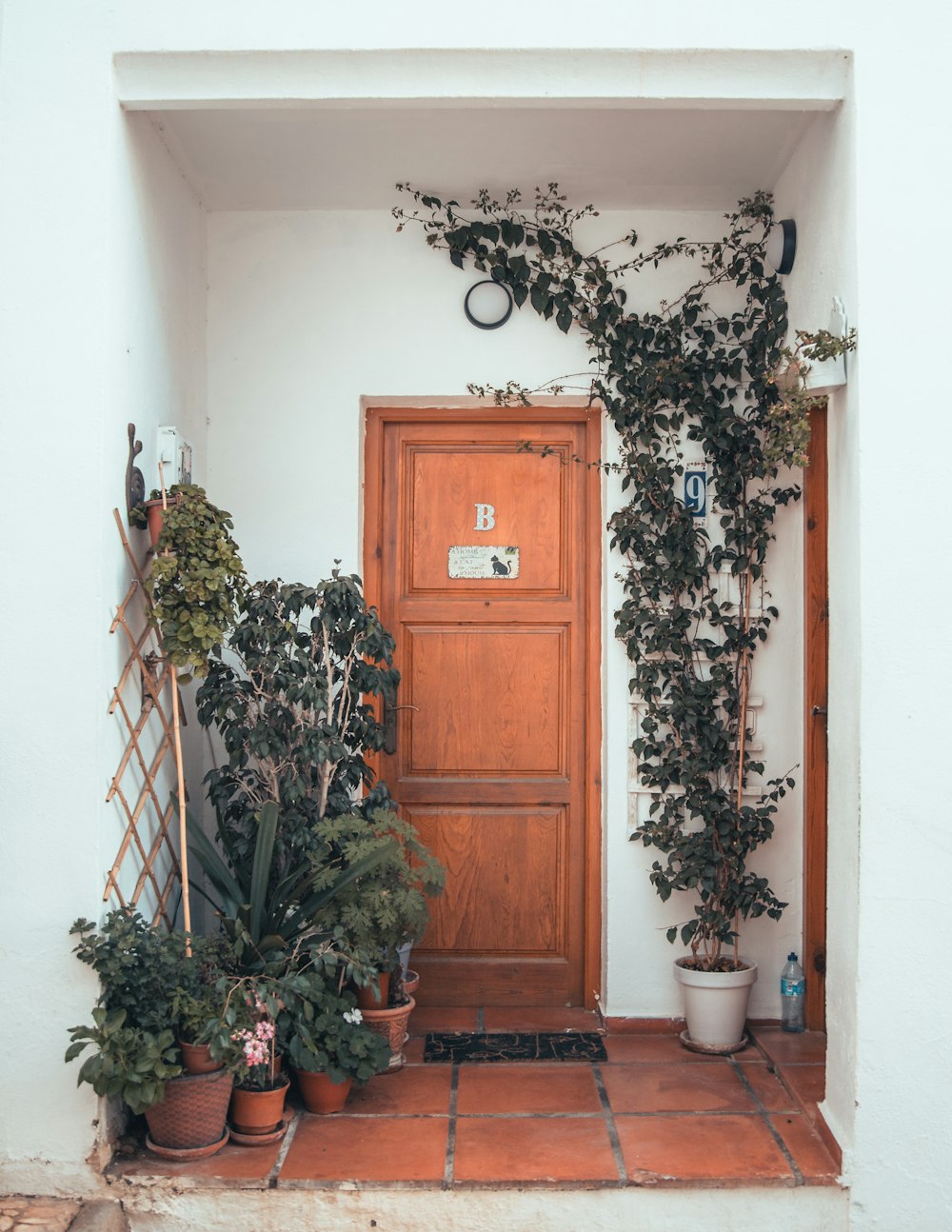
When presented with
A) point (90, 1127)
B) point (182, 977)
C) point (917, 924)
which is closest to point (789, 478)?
point (917, 924)

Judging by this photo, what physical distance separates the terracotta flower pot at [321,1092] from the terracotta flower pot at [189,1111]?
0.31 metres

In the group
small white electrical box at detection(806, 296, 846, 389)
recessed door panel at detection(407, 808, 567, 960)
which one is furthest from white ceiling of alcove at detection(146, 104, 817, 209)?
recessed door panel at detection(407, 808, 567, 960)

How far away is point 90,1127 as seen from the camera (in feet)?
9.76

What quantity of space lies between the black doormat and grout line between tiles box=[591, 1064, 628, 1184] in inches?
5.8

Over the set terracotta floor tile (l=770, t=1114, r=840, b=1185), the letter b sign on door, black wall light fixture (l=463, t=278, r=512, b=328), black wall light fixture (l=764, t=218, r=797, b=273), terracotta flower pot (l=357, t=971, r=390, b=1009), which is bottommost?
terracotta floor tile (l=770, t=1114, r=840, b=1185)

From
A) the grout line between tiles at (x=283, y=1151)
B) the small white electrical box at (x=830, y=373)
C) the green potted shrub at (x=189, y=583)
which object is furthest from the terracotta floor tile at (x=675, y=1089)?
the small white electrical box at (x=830, y=373)

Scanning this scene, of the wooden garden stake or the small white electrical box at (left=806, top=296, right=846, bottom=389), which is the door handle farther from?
the small white electrical box at (left=806, top=296, right=846, bottom=389)

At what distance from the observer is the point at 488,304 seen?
412cm

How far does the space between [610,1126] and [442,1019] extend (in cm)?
98

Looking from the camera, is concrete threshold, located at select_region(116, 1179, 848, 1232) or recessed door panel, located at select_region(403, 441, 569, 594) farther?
recessed door panel, located at select_region(403, 441, 569, 594)

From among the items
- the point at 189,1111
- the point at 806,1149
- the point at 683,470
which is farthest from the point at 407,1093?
the point at 683,470

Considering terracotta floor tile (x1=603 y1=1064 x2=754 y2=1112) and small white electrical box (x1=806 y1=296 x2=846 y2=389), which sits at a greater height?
small white electrical box (x1=806 y1=296 x2=846 y2=389)

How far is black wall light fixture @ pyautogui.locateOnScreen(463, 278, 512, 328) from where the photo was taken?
411 centimetres

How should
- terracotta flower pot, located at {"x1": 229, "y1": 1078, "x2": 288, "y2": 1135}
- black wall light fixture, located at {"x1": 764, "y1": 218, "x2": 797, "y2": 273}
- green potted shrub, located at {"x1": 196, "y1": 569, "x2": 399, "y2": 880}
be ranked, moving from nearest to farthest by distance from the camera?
1. terracotta flower pot, located at {"x1": 229, "y1": 1078, "x2": 288, "y2": 1135}
2. green potted shrub, located at {"x1": 196, "y1": 569, "x2": 399, "y2": 880}
3. black wall light fixture, located at {"x1": 764, "y1": 218, "x2": 797, "y2": 273}
